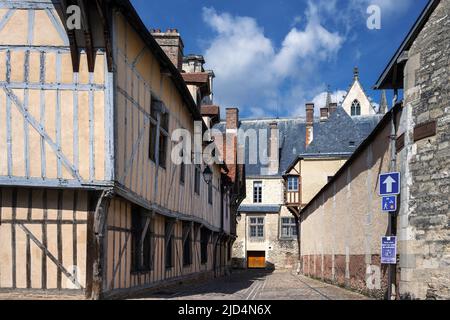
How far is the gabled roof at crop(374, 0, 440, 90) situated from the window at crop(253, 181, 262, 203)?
101 ft

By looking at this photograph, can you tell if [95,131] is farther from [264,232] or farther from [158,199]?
[264,232]

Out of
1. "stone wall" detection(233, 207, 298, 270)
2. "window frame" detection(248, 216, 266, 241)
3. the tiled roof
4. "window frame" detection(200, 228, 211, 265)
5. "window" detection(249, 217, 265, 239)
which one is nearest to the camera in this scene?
the tiled roof

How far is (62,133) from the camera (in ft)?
27.8

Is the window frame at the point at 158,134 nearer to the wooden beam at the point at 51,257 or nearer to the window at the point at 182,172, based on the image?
the window at the point at 182,172

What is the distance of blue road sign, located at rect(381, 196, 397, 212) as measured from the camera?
29.1 feet

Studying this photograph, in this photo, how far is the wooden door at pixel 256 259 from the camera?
38750 mm

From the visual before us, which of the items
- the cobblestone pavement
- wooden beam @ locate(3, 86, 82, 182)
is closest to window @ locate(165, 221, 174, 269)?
the cobblestone pavement

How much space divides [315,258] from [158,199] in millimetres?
11701

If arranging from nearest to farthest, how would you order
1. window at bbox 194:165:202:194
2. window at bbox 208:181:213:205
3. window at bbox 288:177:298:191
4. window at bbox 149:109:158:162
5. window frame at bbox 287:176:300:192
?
window at bbox 149:109:158:162, window at bbox 194:165:202:194, window at bbox 208:181:213:205, window frame at bbox 287:176:300:192, window at bbox 288:177:298:191

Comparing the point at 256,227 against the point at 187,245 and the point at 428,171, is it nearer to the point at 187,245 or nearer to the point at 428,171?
the point at 187,245

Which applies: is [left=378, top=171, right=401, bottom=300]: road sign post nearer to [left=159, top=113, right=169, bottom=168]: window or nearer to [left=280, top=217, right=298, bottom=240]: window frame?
[left=159, top=113, right=169, bottom=168]: window

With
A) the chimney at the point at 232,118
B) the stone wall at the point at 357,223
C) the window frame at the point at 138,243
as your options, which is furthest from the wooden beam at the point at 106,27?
the chimney at the point at 232,118

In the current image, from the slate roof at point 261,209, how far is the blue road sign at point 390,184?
Result: 30044 mm

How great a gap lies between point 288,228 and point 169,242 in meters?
26.0
